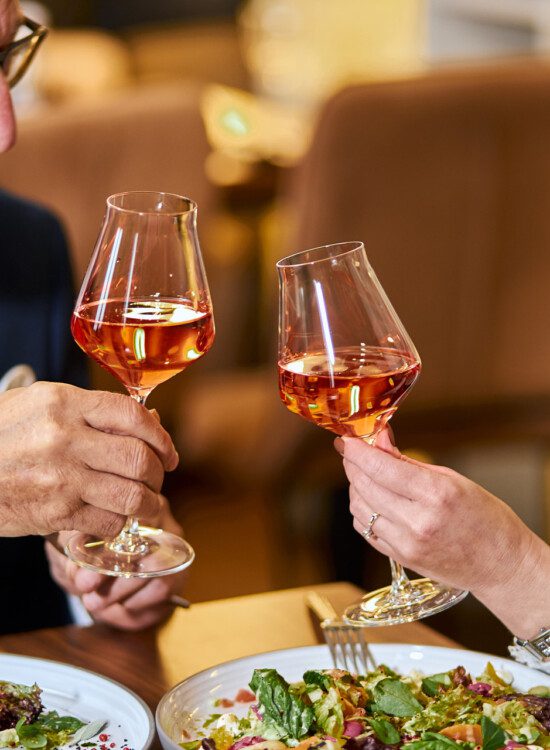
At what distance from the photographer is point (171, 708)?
105 cm

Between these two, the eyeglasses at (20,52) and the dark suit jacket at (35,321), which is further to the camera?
the dark suit jacket at (35,321)

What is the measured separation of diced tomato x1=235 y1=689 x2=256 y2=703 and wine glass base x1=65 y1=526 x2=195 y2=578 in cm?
13

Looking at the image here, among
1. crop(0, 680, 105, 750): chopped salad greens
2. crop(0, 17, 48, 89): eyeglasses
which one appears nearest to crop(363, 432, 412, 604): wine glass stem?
crop(0, 680, 105, 750): chopped salad greens

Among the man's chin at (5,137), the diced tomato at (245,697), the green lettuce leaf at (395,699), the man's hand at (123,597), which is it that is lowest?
the man's hand at (123,597)

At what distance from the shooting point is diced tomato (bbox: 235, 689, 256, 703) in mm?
1104

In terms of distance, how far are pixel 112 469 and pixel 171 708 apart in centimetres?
22

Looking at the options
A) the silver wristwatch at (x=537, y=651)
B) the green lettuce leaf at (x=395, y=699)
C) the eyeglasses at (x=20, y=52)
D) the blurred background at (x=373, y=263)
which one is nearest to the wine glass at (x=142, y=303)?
the green lettuce leaf at (x=395, y=699)

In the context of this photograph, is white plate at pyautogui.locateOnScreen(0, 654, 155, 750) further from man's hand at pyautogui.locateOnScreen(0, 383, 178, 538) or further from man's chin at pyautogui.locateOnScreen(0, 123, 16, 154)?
man's chin at pyautogui.locateOnScreen(0, 123, 16, 154)

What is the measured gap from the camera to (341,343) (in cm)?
108

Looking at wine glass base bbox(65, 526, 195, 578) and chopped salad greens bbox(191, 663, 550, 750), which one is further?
wine glass base bbox(65, 526, 195, 578)

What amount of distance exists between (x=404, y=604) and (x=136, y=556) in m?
0.27

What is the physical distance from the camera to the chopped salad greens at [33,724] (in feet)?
3.31

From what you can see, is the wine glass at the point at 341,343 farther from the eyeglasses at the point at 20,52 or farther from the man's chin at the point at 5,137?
the eyeglasses at the point at 20,52

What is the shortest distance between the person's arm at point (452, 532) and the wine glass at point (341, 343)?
45 mm
